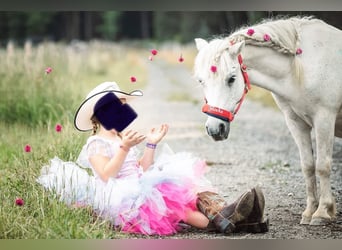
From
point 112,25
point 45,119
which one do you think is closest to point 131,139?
point 45,119

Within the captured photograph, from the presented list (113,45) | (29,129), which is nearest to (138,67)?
(113,45)

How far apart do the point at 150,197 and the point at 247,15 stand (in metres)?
2.50

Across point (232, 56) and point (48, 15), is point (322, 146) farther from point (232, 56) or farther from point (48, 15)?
point (48, 15)

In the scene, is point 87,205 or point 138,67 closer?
point 87,205

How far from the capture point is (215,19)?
20.2 feet

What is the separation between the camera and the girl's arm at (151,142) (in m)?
3.02

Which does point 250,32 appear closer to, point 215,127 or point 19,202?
point 215,127

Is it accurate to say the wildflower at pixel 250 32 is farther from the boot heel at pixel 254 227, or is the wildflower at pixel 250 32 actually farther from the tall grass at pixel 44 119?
the tall grass at pixel 44 119

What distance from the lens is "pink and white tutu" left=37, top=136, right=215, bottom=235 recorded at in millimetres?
2998

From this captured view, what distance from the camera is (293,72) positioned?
124 inches

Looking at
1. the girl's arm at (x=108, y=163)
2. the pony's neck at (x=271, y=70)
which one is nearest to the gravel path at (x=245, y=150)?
the girl's arm at (x=108, y=163)

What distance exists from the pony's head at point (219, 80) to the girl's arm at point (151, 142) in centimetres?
22

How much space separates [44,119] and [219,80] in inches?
83.3

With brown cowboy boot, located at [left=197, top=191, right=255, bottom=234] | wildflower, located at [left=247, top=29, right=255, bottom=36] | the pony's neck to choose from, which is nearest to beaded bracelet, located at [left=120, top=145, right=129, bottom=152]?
brown cowboy boot, located at [left=197, top=191, right=255, bottom=234]
